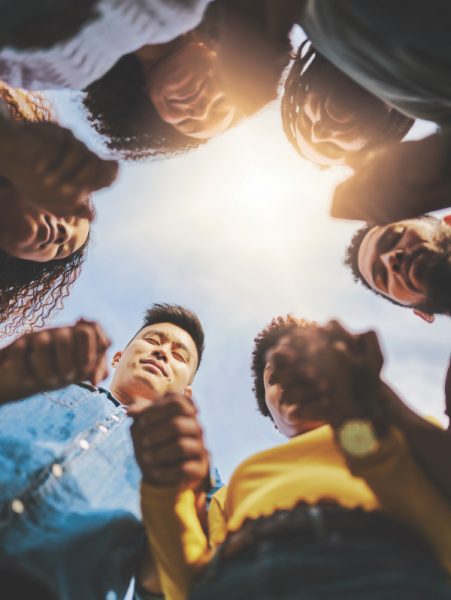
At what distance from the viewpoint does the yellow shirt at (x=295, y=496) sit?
1.26 m

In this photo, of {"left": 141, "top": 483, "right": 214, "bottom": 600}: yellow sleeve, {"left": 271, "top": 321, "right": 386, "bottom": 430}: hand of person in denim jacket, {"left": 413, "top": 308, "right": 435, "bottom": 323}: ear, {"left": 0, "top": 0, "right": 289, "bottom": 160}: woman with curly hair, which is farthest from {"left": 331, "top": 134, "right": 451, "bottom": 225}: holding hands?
{"left": 413, "top": 308, "right": 435, "bottom": 323}: ear

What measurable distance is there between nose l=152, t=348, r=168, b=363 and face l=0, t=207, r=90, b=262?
829 millimetres

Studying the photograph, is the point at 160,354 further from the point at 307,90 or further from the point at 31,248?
the point at 307,90

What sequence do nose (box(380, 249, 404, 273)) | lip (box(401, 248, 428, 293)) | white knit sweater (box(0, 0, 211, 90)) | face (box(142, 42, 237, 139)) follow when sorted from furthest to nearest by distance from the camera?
nose (box(380, 249, 404, 273))
lip (box(401, 248, 428, 293))
face (box(142, 42, 237, 139))
white knit sweater (box(0, 0, 211, 90))

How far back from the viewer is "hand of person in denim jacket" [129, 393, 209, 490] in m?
1.31

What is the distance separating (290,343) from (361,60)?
3.40 ft

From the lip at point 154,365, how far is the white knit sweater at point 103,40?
62.2 inches

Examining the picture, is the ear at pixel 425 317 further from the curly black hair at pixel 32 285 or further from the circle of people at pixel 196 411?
the curly black hair at pixel 32 285

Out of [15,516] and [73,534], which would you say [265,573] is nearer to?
[73,534]

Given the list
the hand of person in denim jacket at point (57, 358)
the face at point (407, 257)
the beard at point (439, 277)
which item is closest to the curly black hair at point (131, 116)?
the face at point (407, 257)

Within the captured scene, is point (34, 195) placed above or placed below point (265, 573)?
above

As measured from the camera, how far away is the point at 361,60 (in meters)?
1.45

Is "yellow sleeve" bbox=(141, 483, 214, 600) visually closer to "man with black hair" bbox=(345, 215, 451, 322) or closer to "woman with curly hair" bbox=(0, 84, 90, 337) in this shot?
"woman with curly hair" bbox=(0, 84, 90, 337)

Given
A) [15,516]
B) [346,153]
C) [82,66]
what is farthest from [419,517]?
[346,153]
